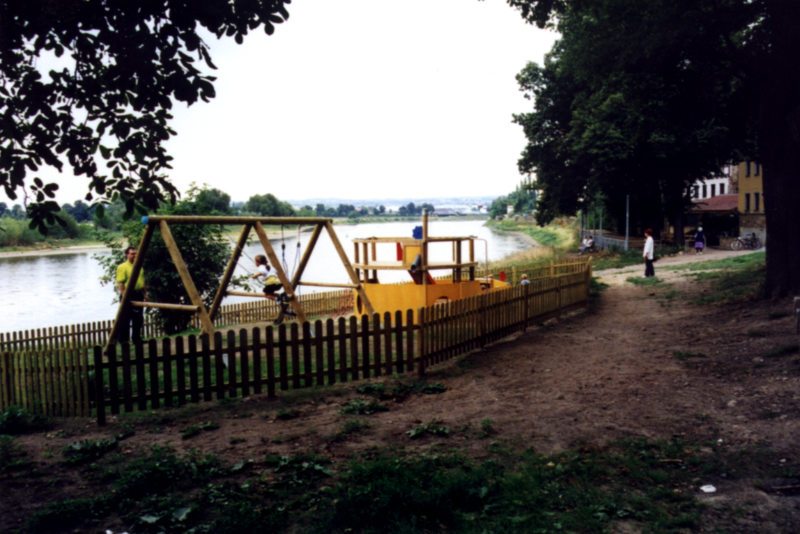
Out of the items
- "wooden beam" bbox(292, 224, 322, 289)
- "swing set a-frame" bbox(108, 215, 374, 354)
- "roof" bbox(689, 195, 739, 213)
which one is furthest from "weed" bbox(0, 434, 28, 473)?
"roof" bbox(689, 195, 739, 213)

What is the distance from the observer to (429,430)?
21.0ft

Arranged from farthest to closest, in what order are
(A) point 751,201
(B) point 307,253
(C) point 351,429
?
(A) point 751,201 < (B) point 307,253 < (C) point 351,429

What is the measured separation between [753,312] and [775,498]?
28.8 ft

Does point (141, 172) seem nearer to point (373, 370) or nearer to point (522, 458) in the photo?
point (373, 370)

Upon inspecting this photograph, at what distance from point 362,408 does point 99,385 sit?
2.94 meters

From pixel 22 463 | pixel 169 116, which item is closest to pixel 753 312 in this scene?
pixel 169 116

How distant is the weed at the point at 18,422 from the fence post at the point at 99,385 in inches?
27.8

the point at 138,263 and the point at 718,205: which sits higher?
the point at 718,205

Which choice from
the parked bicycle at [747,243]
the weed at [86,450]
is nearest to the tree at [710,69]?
the weed at [86,450]

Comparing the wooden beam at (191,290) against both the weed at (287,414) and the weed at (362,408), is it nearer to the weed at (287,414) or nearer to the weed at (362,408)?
the weed at (287,414)

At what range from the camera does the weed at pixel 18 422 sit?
704cm

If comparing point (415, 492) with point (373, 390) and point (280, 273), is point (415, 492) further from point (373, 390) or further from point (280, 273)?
point (280, 273)

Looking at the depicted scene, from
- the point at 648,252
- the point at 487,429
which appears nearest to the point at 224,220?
the point at 487,429

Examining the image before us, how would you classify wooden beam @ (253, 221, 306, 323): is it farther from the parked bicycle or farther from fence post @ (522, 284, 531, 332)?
the parked bicycle
